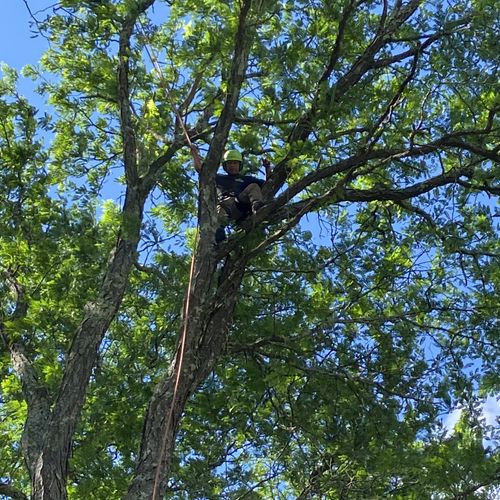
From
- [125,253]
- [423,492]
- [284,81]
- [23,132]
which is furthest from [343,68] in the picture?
[423,492]

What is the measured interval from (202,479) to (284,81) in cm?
408

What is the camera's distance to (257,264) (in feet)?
30.7

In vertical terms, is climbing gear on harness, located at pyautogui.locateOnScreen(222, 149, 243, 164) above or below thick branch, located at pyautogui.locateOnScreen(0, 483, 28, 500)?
above

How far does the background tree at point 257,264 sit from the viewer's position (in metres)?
7.12

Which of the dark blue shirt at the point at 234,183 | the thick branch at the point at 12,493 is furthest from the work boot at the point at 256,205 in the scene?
the thick branch at the point at 12,493

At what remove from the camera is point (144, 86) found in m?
8.92

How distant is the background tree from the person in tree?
0.26 m

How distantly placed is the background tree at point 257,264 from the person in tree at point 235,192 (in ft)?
0.86

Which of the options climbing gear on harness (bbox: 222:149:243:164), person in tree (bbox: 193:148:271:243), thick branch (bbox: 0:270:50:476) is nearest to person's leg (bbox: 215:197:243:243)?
person in tree (bbox: 193:148:271:243)

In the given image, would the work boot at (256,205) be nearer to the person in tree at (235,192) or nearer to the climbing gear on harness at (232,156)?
the person in tree at (235,192)

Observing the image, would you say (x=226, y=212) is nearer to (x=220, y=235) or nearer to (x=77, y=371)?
(x=220, y=235)

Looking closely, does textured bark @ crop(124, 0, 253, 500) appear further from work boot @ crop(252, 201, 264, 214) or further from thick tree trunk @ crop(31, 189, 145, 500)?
thick tree trunk @ crop(31, 189, 145, 500)

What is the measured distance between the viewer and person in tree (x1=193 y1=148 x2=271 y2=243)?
24.8ft

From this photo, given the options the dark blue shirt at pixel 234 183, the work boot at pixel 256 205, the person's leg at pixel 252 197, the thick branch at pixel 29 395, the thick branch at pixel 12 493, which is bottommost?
the thick branch at pixel 12 493
